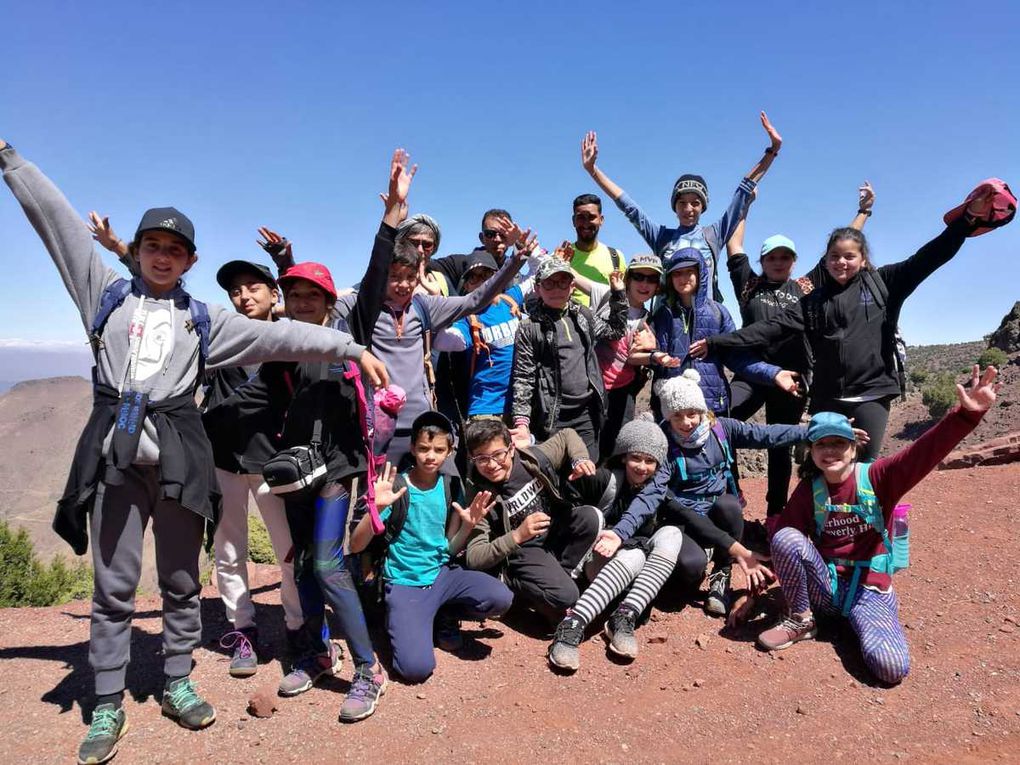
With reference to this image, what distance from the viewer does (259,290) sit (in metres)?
4.12

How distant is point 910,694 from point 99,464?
4.63m

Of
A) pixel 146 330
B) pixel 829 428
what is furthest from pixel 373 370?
pixel 829 428

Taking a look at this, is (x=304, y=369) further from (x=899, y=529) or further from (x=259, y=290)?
(x=899, y=529)

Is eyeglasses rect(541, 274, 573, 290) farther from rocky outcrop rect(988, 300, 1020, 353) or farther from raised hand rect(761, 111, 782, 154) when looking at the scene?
rocky outcrop rect(988, 300, 1020, 353)

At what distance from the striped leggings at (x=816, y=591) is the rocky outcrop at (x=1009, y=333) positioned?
42.5 meters

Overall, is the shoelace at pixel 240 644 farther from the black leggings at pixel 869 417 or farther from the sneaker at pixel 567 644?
the black leggings at pixel 869 417

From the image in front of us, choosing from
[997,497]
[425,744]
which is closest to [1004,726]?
[425,744]

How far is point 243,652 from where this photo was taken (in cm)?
405

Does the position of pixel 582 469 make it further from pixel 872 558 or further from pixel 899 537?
pixel 899 537

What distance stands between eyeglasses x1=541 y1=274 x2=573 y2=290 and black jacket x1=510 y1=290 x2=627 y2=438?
176 mm

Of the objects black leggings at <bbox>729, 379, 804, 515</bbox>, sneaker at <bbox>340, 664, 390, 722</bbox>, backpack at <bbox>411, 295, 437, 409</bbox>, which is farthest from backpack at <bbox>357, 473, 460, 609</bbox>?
black leggings at <bbox>729, 379, 804, 515</bbox>

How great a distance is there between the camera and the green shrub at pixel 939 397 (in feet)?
109

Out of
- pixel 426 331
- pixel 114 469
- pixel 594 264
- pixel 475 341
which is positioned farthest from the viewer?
pixel 594 264

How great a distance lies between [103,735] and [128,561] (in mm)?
884
